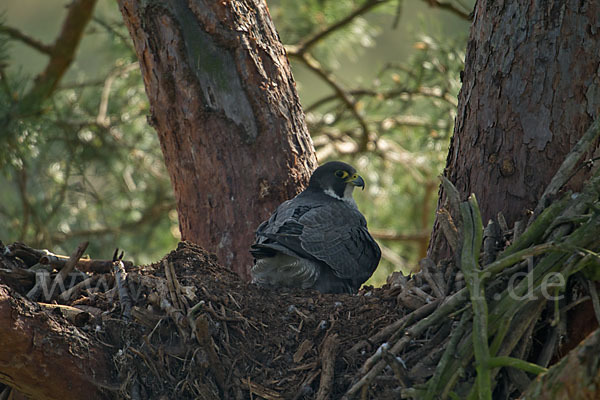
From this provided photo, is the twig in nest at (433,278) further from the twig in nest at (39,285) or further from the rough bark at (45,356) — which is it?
the twig in nest at (39,285)

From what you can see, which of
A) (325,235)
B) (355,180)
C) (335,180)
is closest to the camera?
(325,235)

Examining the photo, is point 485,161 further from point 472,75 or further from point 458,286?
point 458,286

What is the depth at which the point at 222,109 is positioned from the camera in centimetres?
359

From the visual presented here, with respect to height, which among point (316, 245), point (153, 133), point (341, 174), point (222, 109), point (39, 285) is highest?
point (153, 133)

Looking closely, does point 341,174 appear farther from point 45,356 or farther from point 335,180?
point 45,356

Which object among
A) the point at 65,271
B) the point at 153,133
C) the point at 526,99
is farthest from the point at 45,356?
the point at 153,133

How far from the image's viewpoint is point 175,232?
6.81 metres

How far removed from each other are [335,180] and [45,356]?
2.21 meters

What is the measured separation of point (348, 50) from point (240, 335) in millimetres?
4891

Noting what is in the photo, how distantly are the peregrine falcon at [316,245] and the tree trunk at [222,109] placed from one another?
0.61 ft

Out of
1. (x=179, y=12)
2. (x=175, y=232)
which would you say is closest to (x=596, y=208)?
(x=179, y=12)

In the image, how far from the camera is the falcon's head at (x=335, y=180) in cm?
389

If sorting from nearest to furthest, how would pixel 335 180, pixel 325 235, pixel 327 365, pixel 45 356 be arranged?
1. pixel 45 356
2. pixel 327 365
3. pixel 325 235
4. pixel 335 180

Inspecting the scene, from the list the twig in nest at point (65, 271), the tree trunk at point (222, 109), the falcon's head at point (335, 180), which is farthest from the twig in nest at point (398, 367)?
the falcon's head at point (335, 180)
